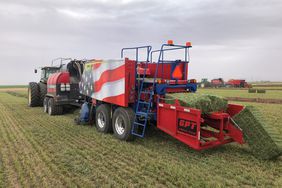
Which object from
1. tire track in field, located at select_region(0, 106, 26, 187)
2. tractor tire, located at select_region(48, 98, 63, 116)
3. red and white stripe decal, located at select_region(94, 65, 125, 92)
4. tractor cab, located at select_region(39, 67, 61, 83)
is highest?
tractor cab, located at select_region(39, 67, 61, 83)

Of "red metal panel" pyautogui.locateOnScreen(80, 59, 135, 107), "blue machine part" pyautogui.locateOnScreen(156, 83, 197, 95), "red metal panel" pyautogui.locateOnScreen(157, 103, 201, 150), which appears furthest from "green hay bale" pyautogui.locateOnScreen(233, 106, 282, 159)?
"red metal panel" pyautogui.locateOnScreen(80, 59, 135, 107)

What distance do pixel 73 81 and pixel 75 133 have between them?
174 inches

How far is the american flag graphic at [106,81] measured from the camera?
21.9 feet

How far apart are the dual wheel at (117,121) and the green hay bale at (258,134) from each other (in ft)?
8.88

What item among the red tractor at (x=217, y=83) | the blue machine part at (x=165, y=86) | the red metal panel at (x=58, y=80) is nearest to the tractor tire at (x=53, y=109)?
the red metal panel at (x=58, y=80)

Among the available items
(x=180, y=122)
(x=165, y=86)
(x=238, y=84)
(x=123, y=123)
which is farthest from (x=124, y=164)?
(x=238, y=84)

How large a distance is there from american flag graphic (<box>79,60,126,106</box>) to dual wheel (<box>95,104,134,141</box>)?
27cm

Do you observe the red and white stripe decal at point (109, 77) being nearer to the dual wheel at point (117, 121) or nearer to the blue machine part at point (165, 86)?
the dual wheel at point (117, 121)

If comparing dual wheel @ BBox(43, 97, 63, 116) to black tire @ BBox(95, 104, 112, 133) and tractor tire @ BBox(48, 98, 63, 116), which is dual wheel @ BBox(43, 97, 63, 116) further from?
black tire @ BBox(95, 104, 112, 133)

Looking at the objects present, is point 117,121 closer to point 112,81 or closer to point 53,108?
point 112,81

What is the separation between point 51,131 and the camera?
7.98m

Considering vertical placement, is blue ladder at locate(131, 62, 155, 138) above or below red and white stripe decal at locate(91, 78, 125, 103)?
below

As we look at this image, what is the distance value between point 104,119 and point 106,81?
4.06 feet

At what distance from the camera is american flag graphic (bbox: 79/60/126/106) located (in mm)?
6684
